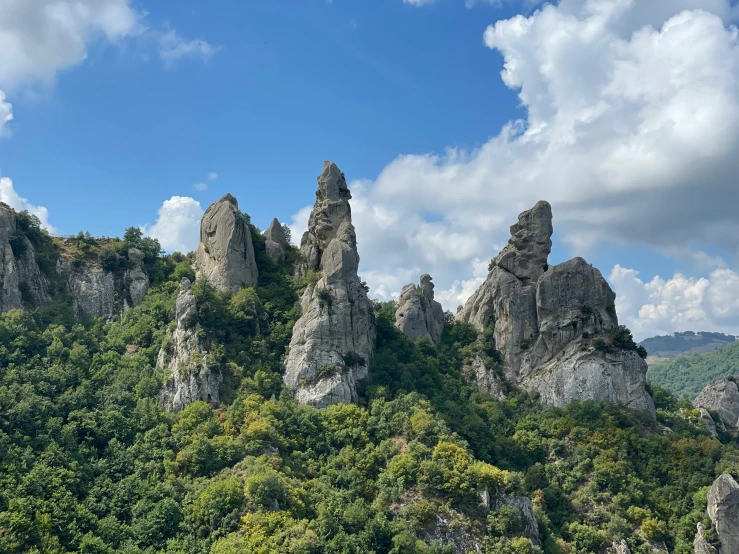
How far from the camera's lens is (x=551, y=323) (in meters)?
74.9

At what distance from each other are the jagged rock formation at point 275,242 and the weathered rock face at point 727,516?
1986 inches

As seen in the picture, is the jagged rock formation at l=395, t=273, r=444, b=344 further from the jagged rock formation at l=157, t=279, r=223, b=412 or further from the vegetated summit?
the jagged rock formation at l=157, t=279, r=223, b=412

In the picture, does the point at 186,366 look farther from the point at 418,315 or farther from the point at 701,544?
the point at 701,544

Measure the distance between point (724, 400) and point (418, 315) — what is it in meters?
45.8

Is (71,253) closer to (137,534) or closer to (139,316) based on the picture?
(139,316)

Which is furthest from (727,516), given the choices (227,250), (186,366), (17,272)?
(17,272)

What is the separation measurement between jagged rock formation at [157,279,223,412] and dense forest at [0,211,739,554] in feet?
3.77

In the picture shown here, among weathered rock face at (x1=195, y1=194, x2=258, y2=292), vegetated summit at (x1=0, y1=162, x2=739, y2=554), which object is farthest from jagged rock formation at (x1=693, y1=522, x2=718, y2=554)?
weathered rock face at (x1=195, y1=194, x2=258, y2=292)

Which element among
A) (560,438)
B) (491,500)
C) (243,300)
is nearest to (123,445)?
(243,300)

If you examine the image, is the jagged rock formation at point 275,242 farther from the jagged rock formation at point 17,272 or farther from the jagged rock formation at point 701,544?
the jagged rock formation at point 701,544

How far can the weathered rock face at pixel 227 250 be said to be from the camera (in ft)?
240

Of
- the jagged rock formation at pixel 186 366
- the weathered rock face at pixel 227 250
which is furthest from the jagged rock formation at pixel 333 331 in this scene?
the jagged rock formation at pixel 186 366

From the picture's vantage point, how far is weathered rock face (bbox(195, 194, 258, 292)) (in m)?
73.1

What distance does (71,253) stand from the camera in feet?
254
